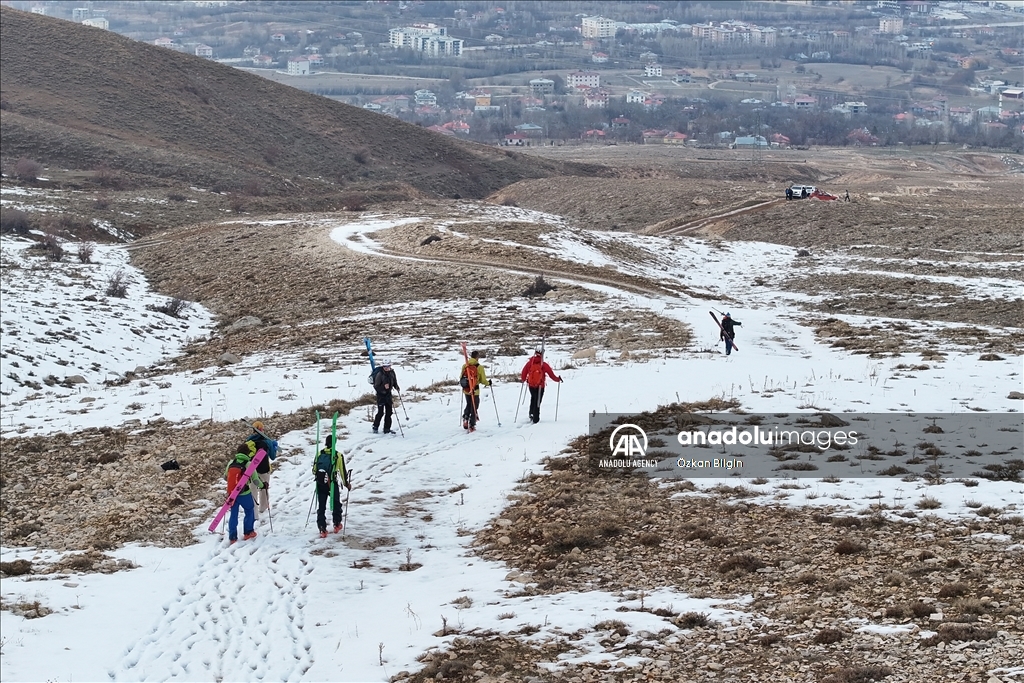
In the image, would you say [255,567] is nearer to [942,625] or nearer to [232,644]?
[232,644]

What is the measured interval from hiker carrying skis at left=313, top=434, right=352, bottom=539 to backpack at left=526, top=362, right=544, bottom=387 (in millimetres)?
5285

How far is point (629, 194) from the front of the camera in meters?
85.8

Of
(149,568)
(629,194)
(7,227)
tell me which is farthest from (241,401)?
(629,194)

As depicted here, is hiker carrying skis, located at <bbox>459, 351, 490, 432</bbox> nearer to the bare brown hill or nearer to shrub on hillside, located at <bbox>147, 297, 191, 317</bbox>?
shrub on hillside, located at <bbox>147, 297, 191, 317</bbox>

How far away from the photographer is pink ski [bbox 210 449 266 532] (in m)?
15.4

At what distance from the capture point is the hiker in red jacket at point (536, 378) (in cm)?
2028

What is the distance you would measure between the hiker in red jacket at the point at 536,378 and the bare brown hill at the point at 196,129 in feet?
211

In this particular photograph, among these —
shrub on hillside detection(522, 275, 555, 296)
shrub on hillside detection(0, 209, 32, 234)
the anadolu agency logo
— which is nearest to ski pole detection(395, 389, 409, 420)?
the anadolu agency logo

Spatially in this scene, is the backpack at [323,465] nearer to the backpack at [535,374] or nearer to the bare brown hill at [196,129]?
the backpack at [535,374]

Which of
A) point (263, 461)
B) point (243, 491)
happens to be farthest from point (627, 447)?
point (243, 491)

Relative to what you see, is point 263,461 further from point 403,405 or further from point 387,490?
point 403,405

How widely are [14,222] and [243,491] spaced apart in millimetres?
43244

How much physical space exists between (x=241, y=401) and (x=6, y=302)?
1514 centimetres

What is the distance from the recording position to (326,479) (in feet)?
53.2
